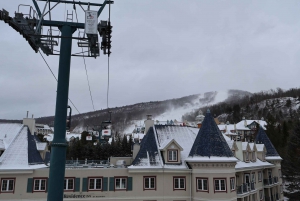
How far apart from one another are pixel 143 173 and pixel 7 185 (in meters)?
12.8

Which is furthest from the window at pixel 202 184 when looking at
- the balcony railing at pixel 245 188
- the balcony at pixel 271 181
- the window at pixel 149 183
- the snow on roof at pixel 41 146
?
the snow on roof at pixel 41 146

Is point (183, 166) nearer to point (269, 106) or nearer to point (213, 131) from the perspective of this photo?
point (213, 131)

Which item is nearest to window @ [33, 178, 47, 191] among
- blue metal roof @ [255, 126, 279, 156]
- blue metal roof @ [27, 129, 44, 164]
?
blue metal roof @ [27, 129, 44, 164]

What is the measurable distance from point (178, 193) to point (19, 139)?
17.6 metres

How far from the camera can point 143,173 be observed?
2586 centimetres

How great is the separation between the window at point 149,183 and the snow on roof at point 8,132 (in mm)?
14532

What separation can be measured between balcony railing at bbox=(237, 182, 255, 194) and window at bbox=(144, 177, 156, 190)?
9251 mm

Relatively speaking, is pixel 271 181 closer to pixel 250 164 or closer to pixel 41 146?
pixel 250 164

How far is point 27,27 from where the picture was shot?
9789 mm

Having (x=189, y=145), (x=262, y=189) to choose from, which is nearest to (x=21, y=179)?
(x=189, y=145)

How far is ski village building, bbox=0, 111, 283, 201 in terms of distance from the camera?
2439 centimetres

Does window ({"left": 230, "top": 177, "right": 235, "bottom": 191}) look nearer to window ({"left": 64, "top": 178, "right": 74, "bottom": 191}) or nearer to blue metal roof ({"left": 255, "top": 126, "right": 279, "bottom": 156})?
blue metal roof ({"left": 255, "top": 126, "right": 279, "bottom": 156})

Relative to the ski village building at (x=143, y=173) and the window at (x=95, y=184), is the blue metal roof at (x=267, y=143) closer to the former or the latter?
the ski village building at (x=143, y=173)

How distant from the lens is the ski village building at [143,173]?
24391mm
